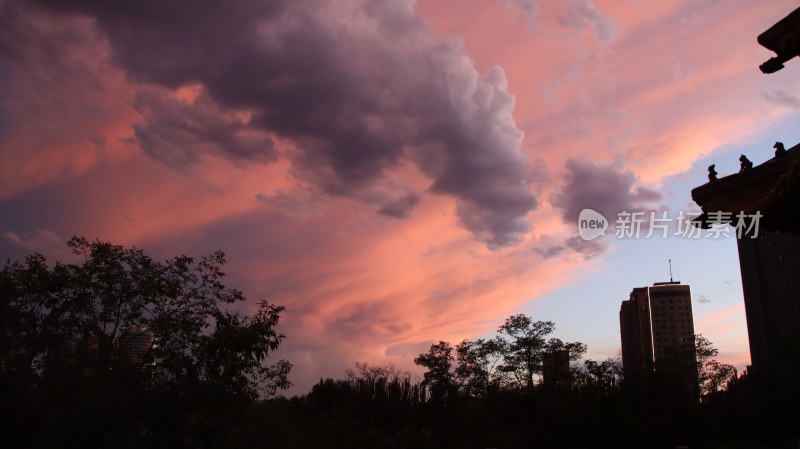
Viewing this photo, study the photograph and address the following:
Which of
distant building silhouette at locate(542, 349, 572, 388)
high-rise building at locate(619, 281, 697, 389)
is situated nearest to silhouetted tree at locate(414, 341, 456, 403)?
distant building silhouette at locate(542, 349, 572, 388)

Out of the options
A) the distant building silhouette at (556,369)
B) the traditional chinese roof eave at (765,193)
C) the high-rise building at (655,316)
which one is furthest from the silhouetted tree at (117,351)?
the high-rise building at (655,316)

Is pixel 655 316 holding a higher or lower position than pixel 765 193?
higher

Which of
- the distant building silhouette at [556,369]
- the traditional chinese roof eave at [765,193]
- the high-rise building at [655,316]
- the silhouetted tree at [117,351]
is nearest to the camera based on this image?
the traditional chinese roof eave at [765,193]

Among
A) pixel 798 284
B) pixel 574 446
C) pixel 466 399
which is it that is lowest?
pixel 574 446

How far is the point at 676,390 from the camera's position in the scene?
1850 inches

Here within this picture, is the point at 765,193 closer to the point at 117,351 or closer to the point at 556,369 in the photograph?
the point at 117,351

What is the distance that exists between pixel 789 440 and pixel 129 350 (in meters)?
30.8

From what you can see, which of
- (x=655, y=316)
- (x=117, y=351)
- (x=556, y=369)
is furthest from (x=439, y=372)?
(x=655, y=316)

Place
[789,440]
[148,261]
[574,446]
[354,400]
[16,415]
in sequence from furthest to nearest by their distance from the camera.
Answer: [354,400] → [574,446] → [789,440] → [148,261] → [16,415]

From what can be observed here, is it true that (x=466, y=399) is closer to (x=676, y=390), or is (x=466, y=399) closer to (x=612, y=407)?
(x=612, y=407)

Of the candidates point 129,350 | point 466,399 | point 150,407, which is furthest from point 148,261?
point 466,399

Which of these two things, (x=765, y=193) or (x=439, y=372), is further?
(x=439, y=372)

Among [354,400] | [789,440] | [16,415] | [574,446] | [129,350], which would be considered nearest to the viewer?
[16,415]

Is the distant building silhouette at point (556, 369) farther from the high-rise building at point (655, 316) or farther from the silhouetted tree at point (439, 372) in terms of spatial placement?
the high-rise building at point (655, 316)
